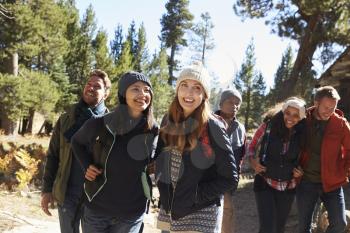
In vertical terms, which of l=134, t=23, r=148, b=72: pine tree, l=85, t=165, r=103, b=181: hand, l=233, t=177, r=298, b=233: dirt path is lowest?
l=233, t=177, r=298, b=233: dirt path

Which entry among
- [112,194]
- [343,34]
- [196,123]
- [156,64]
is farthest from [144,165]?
[156,64]

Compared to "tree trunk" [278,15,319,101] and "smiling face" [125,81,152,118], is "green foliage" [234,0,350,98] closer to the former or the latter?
"tree trunk" [278,15,319,101]

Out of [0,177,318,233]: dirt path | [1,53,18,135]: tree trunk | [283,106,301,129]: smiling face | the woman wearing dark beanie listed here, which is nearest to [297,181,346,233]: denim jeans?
[283,106,301,129]: smiling face

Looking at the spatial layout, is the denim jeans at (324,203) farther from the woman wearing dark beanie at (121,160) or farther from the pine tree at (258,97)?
the pine tree at (258,97)

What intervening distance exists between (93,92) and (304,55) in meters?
12.2

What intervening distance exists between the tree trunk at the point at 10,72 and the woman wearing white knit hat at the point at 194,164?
19765 millimetres

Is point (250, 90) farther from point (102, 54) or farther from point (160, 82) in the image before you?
point (102, 54)

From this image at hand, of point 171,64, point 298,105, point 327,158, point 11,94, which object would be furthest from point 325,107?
point 171,64

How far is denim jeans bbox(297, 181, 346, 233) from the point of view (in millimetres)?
4477

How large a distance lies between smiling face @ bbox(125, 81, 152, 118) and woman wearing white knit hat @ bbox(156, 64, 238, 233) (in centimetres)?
29

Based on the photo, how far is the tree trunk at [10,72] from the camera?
69.1ft

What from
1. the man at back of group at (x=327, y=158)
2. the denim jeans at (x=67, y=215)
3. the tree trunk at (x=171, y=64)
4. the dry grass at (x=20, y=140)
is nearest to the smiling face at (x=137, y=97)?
the denim jeans at (x=67, y=215)

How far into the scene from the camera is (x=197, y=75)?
2867mm

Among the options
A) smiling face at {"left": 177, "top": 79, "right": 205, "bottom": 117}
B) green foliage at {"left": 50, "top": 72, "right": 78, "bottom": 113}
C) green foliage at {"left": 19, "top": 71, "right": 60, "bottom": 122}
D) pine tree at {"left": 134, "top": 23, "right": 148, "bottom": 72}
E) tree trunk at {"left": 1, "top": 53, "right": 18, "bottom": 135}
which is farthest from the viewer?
pine tree at {"left": 134, "top": 23, "right": 148, "bottom": 72}
